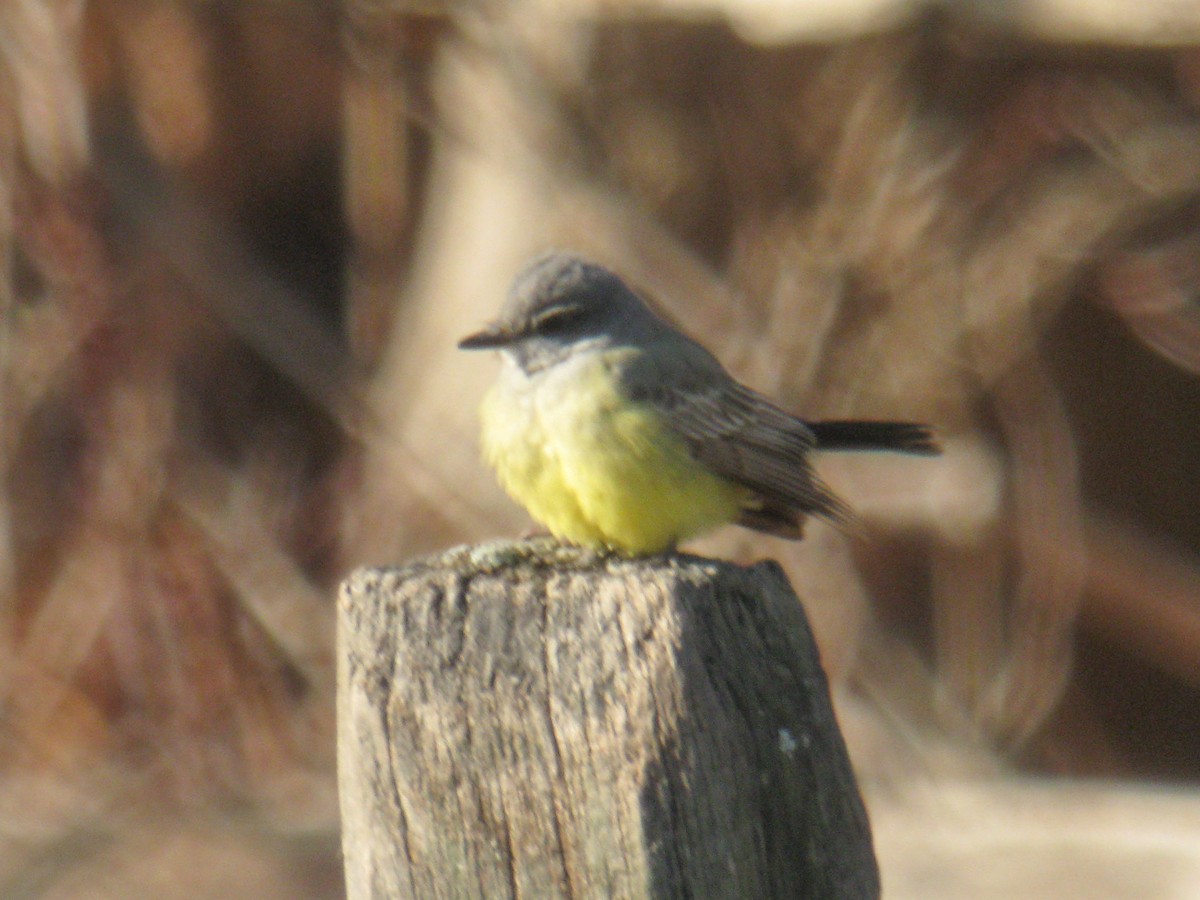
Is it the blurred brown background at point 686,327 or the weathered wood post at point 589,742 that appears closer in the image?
the weathered wood post at point 589,742

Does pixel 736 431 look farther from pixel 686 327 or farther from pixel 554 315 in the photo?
pixel 686 327

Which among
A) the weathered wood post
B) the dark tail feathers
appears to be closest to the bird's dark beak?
the dark tail feathers

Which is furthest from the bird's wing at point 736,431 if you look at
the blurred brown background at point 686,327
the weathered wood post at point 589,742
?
the blurred brown background at point 686,327

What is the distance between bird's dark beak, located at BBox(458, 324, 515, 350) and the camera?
4.21m

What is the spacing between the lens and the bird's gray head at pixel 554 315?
4262 mm

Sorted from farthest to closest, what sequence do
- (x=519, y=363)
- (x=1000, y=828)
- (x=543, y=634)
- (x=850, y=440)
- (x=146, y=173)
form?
(x=146, y=173) < (x=1000, y=828) < (x=850, y=440) < (x=519, y=363) < (x=543, y=634)

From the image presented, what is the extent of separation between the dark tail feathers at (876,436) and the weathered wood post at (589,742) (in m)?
2.17

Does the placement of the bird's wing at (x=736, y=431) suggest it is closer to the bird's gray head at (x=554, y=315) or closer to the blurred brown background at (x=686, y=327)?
the bird's gray head at (x=554, y=315)

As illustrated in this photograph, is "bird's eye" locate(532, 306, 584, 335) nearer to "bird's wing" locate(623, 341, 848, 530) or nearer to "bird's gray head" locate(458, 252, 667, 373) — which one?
"bird's gray head" locate(458, 252, 667, 373)

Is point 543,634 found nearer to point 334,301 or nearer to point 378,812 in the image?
point 378,812

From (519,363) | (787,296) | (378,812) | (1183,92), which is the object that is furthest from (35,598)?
(378,812)

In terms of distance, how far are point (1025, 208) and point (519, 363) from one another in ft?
14.9

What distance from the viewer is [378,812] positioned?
7.61 ft

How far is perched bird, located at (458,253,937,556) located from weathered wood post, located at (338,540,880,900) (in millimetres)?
1418
